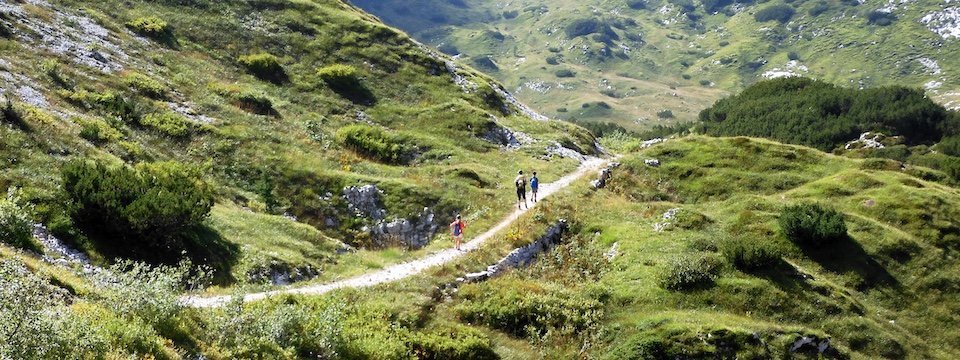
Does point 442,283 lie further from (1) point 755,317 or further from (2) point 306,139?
(2) point 306,139

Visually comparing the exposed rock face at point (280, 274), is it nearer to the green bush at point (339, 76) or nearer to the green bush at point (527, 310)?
the green bush at point (527, 310)

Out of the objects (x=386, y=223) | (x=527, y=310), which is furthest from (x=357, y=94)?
(x=527, y=310)

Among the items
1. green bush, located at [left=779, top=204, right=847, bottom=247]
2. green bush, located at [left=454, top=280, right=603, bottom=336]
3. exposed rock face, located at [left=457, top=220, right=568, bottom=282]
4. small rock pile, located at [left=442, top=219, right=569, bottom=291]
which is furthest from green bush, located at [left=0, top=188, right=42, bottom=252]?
green bush, located at [left=779, top=204, right=847, bottom=247]

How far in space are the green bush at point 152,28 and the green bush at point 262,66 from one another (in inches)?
270

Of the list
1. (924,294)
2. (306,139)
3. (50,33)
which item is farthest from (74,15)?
(924,294)

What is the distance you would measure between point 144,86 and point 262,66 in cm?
1411

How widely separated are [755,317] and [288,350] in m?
18.9

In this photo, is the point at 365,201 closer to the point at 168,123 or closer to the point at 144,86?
the point at 168,123

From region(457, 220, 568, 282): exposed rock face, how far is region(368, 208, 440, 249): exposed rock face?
826cm

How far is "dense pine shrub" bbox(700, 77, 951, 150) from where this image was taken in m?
87.9

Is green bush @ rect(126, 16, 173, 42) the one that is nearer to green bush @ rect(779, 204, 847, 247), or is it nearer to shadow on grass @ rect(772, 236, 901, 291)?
green bush @ rect(779, 204, 847, 247)

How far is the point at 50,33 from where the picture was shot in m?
43.7

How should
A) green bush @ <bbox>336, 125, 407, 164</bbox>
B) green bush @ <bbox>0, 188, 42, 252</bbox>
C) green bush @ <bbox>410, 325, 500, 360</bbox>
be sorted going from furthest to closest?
green bush @ <bbox>336, 125, 407, 164</bbox>, green bush @ <bbox>410, 325, 500, 360</bbox>, green bush @ <bbox>0, 188, 42, 252</bbox>

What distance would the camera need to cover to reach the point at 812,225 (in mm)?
30172
